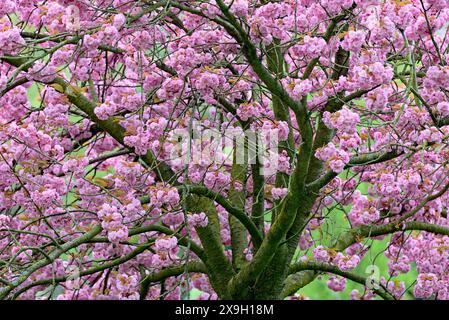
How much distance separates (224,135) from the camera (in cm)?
564

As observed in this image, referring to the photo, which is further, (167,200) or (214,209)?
(214,209)

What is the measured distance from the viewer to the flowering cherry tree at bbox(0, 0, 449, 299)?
5.08m

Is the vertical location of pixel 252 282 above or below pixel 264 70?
Answer: below

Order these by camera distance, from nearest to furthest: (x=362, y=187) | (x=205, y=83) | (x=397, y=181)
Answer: (x=205, y=83) < (x=397, y=181) < (x=362, y=187)

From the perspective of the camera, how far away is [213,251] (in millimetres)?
6352

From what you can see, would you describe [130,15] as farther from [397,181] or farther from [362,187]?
[362,187]

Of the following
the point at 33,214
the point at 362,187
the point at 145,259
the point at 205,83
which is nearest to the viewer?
the point at 205,83

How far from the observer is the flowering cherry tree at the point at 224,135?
5.08 m

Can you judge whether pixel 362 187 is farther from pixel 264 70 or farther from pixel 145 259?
pixel 264 70

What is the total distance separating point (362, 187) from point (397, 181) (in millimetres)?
8164
